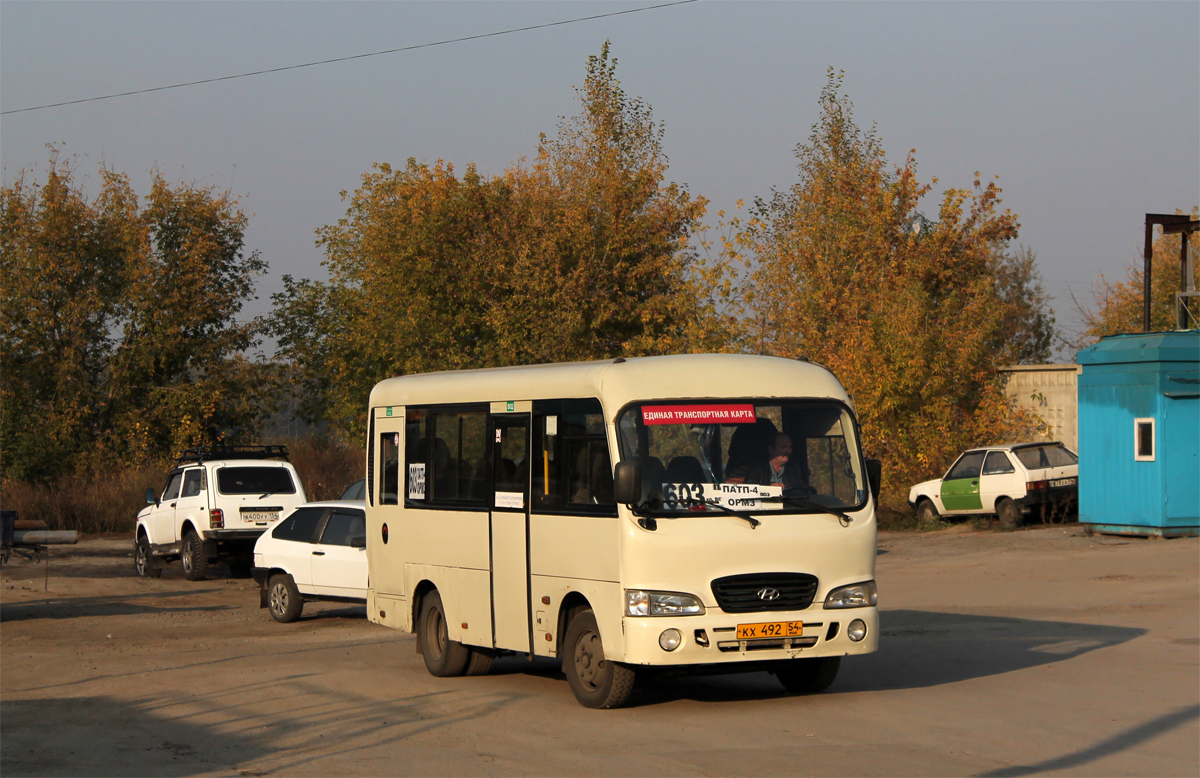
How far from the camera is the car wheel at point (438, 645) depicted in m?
12.3

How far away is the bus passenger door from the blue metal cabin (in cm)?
1549

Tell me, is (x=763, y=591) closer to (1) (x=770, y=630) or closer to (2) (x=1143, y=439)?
(1) (x=770, y=630)

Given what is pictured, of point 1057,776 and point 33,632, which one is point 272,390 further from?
point 1057,776

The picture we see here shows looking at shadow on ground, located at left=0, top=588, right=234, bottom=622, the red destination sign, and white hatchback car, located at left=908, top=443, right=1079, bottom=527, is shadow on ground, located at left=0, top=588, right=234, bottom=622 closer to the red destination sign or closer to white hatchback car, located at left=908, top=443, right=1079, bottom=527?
the red destination sign

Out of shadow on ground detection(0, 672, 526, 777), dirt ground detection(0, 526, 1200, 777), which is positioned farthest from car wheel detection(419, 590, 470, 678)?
shadow on ground detection(0, 672, 526, 777)

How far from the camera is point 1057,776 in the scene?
754 cm

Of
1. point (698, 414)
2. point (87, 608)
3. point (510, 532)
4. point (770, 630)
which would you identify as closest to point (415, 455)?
point (510, 532)

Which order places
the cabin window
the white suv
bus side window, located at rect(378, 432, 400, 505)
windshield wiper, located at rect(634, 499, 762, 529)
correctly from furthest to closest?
the white suv → the cabin window → bus side window, located at rect(378, 432, 400, 505) → windshield wiper, located at rect(634, 499, 762, 529)

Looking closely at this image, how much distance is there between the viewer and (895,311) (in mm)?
32688

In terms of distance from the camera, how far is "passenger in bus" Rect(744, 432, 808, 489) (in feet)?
33.1

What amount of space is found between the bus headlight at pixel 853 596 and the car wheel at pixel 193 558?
16.2 metres

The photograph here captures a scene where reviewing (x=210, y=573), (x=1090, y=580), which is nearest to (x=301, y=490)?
(x=210, y=573)

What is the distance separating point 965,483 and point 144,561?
688 inches

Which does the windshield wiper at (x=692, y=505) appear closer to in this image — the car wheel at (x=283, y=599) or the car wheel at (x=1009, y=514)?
the car wheel at (x=283, y=599)
